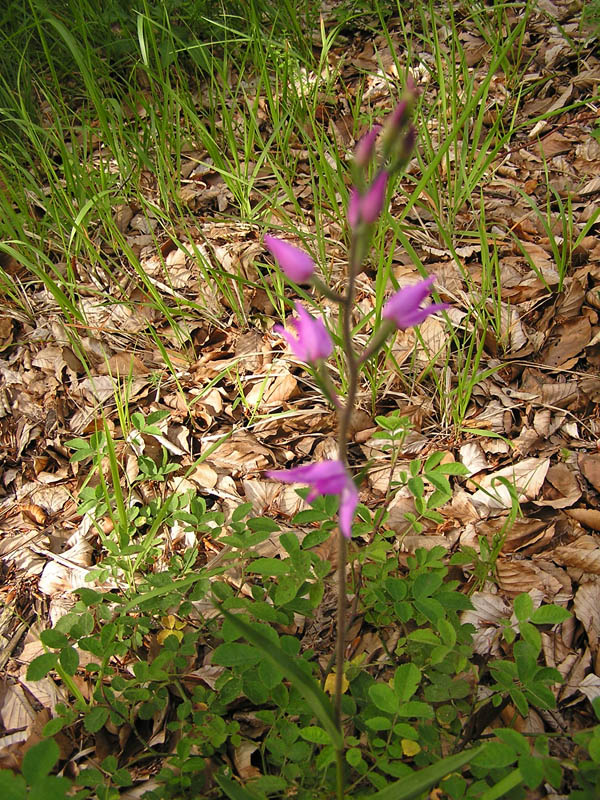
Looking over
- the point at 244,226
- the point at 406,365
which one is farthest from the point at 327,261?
the point at 406,365

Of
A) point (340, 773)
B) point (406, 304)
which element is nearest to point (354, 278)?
point (406, 304)

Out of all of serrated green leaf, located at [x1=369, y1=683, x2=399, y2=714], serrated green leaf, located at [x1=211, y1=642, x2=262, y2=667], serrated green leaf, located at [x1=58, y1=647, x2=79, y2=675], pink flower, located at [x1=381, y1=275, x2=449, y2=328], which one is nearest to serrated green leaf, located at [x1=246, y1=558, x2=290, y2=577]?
serrated green leaf, located at [x1=211, y1=642, x2=262, y2=667]

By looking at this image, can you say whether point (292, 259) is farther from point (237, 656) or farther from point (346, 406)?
point (237, 656)

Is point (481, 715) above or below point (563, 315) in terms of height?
below

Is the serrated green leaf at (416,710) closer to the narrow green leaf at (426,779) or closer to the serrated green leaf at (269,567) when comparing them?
the narrow green leaf at (426,779)

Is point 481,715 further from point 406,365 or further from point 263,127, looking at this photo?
point 263,127

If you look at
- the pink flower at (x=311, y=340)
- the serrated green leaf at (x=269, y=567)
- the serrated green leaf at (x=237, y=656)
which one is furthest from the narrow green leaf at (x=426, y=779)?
the pink flower at (x=311, y=340)

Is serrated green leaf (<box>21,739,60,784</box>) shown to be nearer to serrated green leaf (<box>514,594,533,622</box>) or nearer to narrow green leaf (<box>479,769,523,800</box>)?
narrow green leaf (<box>479,769,523,800</box>)
